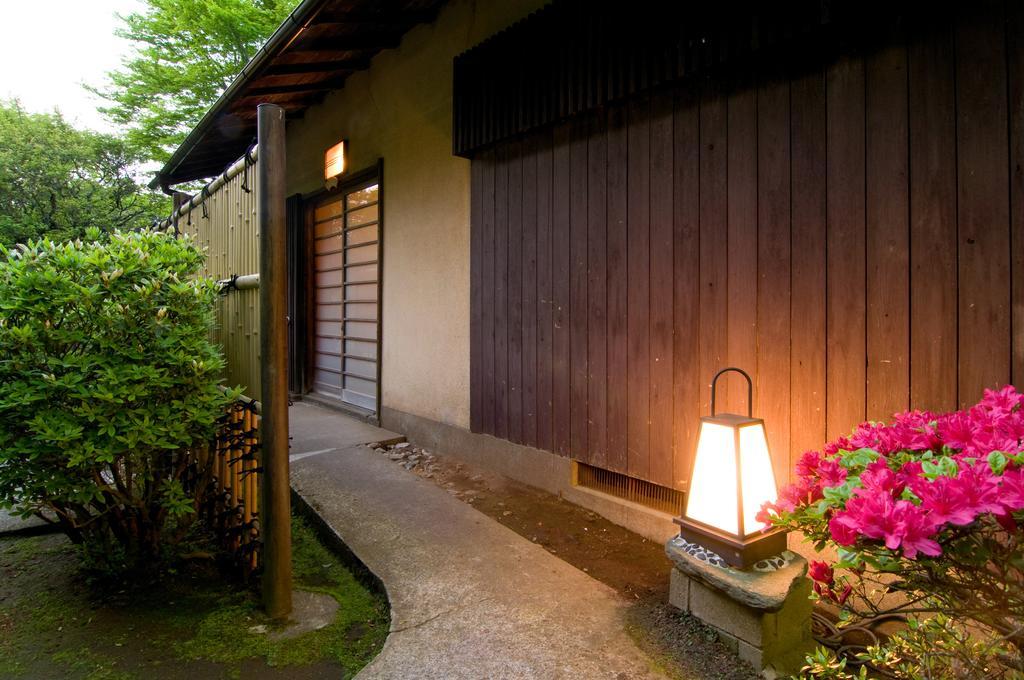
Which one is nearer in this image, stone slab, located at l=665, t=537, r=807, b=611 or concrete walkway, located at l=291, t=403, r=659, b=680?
stone slab, located at l=665, t=537, r=807, b=611

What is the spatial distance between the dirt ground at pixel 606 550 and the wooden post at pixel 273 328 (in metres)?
1.72

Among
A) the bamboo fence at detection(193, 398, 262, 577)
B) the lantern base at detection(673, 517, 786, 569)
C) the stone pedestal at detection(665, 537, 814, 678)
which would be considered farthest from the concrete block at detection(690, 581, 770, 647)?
the bamboo fence at detection(193, 398, 262, 577)

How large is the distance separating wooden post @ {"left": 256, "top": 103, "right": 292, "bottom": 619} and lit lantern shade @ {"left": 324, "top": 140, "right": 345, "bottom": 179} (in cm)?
484

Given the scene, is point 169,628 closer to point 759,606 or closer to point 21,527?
point 21,527

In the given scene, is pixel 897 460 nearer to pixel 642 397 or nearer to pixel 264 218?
pixel 642 397

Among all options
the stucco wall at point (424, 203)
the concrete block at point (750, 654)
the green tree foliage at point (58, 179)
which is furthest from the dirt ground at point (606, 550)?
the green tree foliage at point (58, 179)

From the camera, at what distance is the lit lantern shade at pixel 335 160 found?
7.26 m

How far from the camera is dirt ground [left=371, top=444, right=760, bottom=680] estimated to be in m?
2.30

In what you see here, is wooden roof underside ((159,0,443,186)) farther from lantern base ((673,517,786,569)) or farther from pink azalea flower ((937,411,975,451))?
pink azalea flower ((937,411,975,451))

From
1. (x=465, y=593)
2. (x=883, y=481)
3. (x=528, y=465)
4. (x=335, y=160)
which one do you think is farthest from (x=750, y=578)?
(x=335, y=160)

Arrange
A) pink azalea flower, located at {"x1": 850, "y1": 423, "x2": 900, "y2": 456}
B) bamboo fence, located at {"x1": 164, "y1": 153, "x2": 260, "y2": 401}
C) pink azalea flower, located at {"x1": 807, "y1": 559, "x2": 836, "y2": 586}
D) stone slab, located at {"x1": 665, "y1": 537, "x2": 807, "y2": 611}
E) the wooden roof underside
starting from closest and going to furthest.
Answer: pink azalea flower, located at {"x1": 850, "y1": 423, "x2": 900, "y2": 456} → stone slab, located at {"x1": 665, "y1": 537, "x2": 807, "y2": 611} → pink azalea flower, located at {"x1": 807, "y1": 559, "x2": 836, "y2": 586} → bamboo fence, located at {"x1": 164, "y1": 153, "x2": 260, "y2": 401} → the wooden roof underside

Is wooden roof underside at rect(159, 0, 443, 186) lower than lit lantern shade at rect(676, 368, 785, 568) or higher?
higher

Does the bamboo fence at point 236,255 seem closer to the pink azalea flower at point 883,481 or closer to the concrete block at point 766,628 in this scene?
the concrete block at point 766,628

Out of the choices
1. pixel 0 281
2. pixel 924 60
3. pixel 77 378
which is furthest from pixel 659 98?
pixel 0 281
